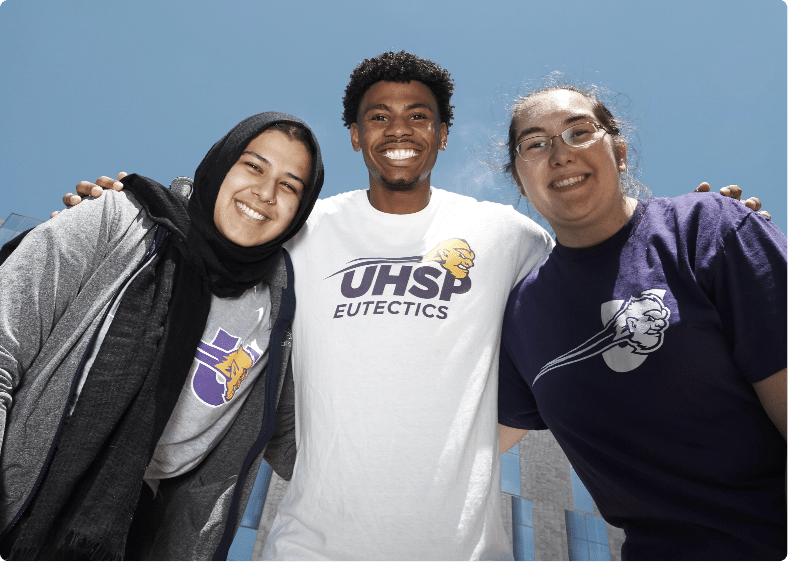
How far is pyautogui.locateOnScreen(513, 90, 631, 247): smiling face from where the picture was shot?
2.59 m

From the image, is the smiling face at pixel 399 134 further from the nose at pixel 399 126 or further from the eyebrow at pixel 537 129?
A: the eyebrow at pixel 537 129

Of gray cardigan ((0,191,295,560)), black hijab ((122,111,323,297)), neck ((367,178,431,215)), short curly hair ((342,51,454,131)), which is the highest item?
short curly hair ((342,51,454,131))

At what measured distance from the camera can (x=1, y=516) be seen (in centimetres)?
204

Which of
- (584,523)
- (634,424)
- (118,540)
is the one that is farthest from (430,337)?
(584,523)

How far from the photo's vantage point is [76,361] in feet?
7.39

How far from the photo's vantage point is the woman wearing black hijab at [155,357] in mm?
2123

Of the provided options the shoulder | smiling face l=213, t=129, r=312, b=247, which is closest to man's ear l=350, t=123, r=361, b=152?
smiling face l=213, t=129, r=312, b=247

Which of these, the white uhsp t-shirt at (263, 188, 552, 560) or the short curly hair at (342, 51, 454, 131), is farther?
the short curly hair at (342, 51, 454, 131)

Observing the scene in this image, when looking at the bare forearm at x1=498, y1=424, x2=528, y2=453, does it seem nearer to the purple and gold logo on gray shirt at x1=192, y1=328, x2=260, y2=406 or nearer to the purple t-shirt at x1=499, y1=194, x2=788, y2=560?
the purple t-shirt at x1=499, y1=194, x2=788, y2=560

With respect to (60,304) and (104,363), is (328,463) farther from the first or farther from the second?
(60,304)

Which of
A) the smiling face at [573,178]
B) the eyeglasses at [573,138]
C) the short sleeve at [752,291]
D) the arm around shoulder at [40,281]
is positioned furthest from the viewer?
the eyeglasses at [573,138]

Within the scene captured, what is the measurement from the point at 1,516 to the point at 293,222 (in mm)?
1871

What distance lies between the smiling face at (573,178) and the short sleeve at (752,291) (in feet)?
1.85

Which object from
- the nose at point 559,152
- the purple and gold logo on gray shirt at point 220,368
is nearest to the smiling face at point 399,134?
the nose at point 559,152
